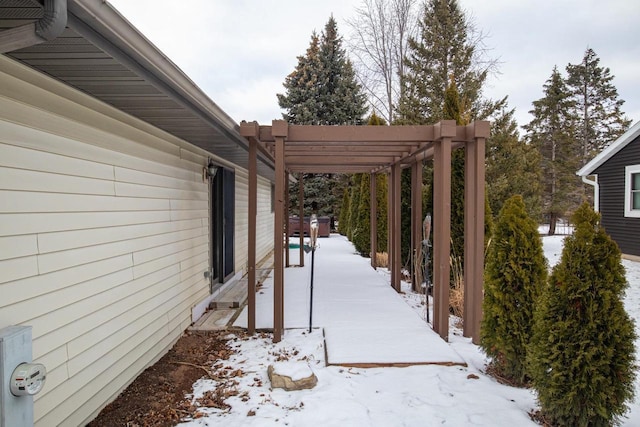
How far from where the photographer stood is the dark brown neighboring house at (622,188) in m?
10.2

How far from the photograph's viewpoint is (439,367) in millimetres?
3465

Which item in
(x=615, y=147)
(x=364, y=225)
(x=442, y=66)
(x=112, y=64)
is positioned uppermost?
(x=442, y=66)

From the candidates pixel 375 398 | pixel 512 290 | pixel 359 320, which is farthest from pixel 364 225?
pixel 375 398

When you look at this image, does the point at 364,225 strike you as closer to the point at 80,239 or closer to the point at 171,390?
the point at 171,390

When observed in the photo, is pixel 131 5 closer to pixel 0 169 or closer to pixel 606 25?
pixel 0 169

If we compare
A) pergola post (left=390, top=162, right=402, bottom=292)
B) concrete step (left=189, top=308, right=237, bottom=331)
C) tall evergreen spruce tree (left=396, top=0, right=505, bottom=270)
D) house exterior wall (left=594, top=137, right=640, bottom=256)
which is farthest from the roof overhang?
house exterior wall (left=594, top=137, right=640, bottom=256)

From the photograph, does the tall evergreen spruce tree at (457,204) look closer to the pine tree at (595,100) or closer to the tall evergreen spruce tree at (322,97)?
the tall evergreen spruce tree at (322,97)

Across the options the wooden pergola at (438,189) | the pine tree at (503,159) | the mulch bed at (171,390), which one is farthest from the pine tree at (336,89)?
the mulch bed at (171,390)

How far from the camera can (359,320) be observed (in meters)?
4.78

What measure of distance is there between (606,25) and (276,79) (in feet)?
52.6

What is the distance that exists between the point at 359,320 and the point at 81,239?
312cm

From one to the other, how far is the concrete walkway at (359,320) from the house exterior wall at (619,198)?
7181 mm

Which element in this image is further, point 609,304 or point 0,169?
point 609,304

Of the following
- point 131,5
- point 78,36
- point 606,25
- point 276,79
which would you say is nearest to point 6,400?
point 78,36
